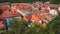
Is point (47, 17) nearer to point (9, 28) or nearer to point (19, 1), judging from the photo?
point (9, 28)

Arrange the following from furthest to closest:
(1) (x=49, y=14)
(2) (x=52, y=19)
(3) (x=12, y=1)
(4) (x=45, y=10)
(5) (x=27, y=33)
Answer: (3) (x=12, y=1) → (4) (x=45, y=10) → (1) (x=49, y=14) → (2) (x=52, y=19) → (5) (x=27, y=33)

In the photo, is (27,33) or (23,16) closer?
(27,33)

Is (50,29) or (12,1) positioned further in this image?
(12,1)

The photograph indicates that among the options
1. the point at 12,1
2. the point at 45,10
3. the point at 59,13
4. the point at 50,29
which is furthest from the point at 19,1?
the point at 50,29

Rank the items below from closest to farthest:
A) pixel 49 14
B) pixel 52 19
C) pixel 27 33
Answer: pixel 27 33, pixel 52 19, pixel 49 14

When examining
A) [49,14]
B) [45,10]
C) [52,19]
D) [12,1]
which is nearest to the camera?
[52,19]

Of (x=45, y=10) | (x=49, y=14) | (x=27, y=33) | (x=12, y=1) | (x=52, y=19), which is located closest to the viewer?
(x=27, y=33)

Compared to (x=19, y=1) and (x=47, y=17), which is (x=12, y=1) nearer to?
(x=19, y=1)

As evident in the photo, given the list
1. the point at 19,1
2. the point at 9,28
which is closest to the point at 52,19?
the point at 9,28
